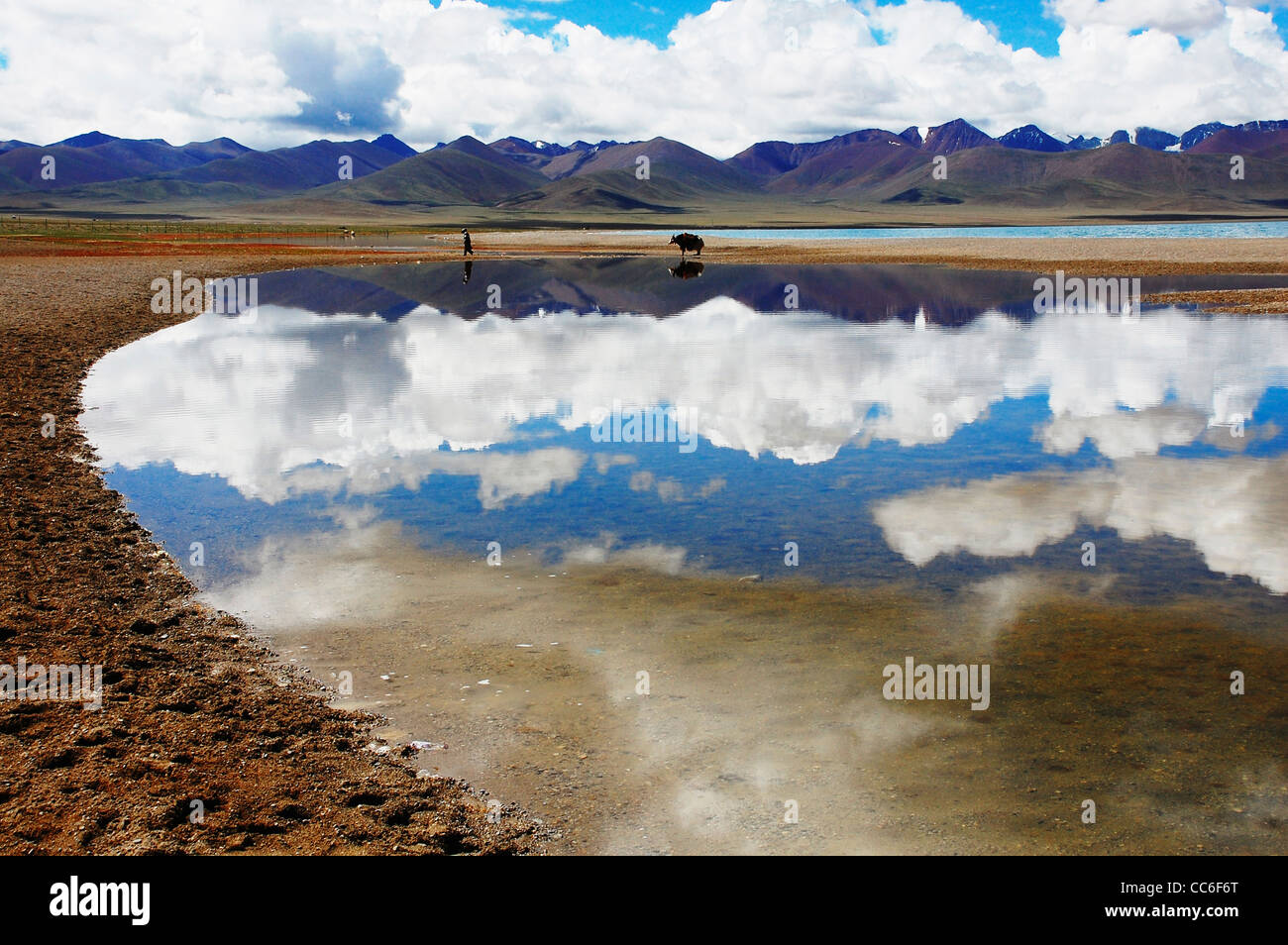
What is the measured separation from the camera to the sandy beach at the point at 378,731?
17.8ft

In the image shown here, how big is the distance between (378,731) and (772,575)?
4.01m

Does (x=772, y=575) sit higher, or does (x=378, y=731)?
(x=772, y=575)

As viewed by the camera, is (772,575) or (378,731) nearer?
(378,731)

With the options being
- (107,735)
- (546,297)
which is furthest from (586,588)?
(546,297)

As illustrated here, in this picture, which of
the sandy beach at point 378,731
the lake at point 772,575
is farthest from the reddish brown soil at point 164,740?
the lake at point 772,575

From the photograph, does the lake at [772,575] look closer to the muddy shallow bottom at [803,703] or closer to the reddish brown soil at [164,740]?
the muddy shallow bottom at [803,703]

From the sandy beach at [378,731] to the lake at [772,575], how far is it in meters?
0.05

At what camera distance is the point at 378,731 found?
6625 millimetres

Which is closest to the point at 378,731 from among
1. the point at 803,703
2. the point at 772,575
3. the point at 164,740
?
the point at 164,740

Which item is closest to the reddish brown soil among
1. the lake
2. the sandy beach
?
the sandy beach

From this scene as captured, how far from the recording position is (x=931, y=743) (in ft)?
21.0

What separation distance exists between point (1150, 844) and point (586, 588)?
495cm

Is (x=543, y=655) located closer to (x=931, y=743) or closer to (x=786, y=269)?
(x=931, y=743)

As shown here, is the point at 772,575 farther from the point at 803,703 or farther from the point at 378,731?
the point at 378,731
